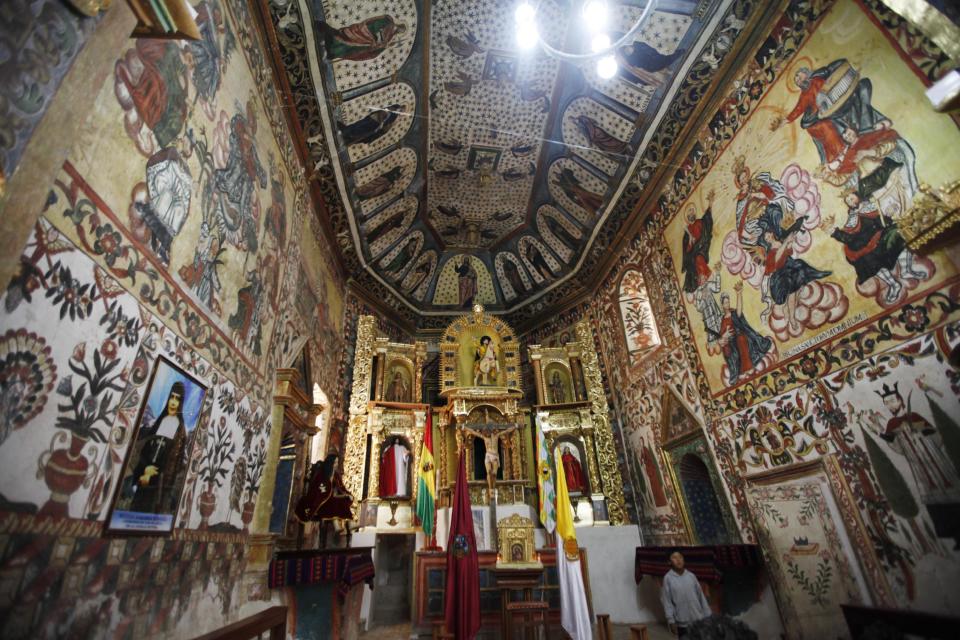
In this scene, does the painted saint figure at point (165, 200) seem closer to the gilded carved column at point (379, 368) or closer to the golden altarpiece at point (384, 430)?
the golden altarpiece at point (384, 430)

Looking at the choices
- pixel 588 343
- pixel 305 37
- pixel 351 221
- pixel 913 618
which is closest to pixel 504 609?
pixel 913 618

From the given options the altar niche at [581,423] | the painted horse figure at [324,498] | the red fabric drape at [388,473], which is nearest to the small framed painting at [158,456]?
the painted horse figure at [324,498]

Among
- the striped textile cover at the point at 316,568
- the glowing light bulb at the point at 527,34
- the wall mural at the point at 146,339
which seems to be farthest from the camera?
the glowing light bulb at the point at 527,34

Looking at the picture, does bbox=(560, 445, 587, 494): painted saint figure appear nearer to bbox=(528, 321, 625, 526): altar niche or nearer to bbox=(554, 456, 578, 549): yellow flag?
bbox=(528, 321, 625, 526): altar niche

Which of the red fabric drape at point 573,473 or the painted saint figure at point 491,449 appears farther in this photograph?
the painted saint figure at point 491,449

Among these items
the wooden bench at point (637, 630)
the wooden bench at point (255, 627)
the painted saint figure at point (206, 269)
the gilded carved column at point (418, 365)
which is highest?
the gilded carved column at point (418, 365)

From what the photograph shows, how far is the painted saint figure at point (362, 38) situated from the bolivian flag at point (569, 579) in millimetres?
8928

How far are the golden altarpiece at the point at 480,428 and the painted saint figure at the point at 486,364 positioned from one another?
31 mm

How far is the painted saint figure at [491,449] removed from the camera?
417 inches

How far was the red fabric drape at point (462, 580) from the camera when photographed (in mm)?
6707

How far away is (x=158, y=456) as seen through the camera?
12.2 ft

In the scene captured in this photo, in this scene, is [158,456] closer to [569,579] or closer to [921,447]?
[569,579]

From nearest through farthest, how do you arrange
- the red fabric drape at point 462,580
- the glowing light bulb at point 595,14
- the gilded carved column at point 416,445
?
the red fabric drape at point 462,580 → the glowing light bulb at point 595,14 → the gilded carved column at point 416,445

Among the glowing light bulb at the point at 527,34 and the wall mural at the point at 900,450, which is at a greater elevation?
the glowing light bulb at the point at 527,34
